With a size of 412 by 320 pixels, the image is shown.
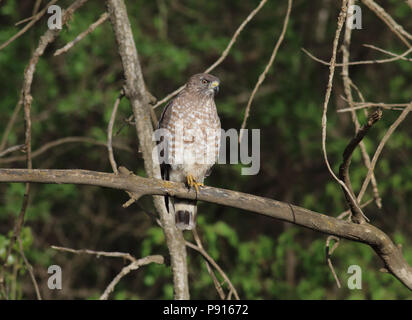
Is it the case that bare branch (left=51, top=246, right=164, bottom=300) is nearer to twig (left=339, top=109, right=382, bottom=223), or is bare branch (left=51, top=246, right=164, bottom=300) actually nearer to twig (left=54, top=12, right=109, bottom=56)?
twig (left=54, top=12, right=109, bottom=56)

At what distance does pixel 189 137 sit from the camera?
4.29 m

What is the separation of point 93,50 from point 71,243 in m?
2.67

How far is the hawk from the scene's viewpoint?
14.1 feet

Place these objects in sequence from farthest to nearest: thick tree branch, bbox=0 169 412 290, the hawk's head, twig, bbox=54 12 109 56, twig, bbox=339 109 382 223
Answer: the hawk's head
twig, bbox=54 12 109 56
thick tree branch, bbox=0 169 412 290
twig, bbox=339 109 382 223

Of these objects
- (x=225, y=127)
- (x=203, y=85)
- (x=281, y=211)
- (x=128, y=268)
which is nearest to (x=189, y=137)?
(x=203, y=85)

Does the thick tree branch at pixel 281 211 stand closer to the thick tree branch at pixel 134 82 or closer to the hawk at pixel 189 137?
the thick tree branch at pixel 134 82

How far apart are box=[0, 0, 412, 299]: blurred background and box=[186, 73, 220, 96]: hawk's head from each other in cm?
215

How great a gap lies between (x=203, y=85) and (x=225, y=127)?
130 inches

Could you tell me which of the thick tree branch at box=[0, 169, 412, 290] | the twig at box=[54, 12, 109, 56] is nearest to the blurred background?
the twig at box=[54, 12, 109, 56]

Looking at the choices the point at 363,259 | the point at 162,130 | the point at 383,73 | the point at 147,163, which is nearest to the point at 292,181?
the point at 363,259

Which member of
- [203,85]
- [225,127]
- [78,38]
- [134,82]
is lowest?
[134,82]

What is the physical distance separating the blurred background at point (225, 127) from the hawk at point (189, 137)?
1.97 metres

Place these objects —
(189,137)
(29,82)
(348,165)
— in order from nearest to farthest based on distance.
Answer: (348,165) → (29,82) → (189,137)

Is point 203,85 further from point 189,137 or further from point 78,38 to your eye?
point 78,38
